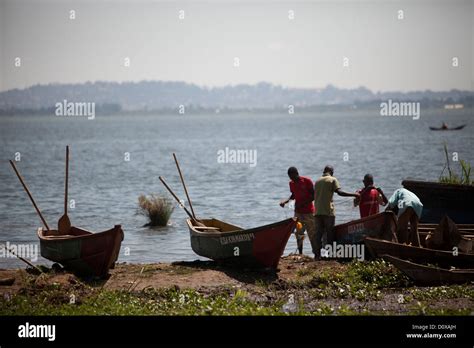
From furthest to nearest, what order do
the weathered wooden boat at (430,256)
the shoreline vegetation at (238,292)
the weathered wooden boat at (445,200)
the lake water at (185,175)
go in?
the lake water at (185,175), the weathered wooden boat at (445,200), the weathered wooden boat at (430,256), the shoreline vegetation at (238,292)

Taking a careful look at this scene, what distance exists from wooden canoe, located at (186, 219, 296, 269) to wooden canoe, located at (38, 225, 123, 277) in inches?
78.6

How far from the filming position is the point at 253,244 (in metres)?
18.5

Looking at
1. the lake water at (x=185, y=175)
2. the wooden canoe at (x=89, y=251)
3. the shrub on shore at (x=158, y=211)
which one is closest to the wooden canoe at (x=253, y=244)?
the wooden canoe at (x=89, y=251)

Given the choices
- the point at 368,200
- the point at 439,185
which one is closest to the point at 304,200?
the point at 368,200

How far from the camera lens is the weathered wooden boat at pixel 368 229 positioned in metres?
18.4

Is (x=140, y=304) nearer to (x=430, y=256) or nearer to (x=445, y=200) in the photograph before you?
(x=430, y=256)

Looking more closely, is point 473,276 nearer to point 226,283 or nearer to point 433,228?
point 433,228

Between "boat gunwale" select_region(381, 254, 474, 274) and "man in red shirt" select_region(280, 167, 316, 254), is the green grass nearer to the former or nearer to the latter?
"boat gunwale" select_region(381, 254, 474, 274)

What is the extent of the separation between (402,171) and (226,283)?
34.0 m

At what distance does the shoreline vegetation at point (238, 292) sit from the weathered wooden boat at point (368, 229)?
0.73m

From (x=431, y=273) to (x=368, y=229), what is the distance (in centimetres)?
226

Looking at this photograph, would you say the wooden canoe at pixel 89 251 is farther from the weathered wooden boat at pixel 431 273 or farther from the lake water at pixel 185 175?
the weathered wooden boat at pixel 431 273

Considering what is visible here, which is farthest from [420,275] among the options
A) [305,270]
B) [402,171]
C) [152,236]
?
[402,171]

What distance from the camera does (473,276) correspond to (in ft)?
54.8
